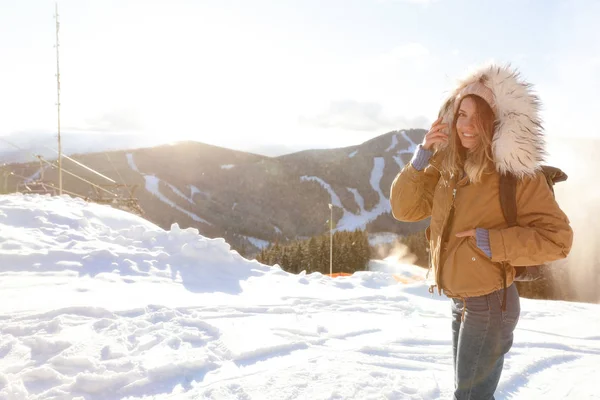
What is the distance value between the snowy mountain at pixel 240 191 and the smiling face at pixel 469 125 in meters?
125

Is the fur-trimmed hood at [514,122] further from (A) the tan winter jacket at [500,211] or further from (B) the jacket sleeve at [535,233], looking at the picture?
(B) the jacket sleeve at [535,233]

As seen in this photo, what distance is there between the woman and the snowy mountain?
125 meters

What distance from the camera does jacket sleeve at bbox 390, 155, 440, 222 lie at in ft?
8.95

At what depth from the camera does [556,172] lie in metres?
2.31

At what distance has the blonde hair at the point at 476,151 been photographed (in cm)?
234

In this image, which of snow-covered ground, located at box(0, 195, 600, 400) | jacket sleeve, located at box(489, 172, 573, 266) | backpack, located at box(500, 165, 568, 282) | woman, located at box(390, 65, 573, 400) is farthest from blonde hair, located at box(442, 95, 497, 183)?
snow-covered ground, located at box(0, 195, 600, 400)

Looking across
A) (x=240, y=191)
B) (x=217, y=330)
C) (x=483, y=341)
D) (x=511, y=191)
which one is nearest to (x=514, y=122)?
(x=511, y=191)

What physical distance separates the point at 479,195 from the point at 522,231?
317 millimetres

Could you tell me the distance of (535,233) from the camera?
2182mm

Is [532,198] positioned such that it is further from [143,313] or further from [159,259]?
[159,259]

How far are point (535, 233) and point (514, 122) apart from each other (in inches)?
25.0

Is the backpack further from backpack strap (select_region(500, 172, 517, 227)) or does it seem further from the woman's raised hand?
the woman's raised hand

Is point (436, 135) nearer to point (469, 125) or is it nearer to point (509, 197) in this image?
point (469, 125)

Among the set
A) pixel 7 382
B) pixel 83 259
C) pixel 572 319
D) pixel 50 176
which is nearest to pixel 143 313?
pixel 7 382
